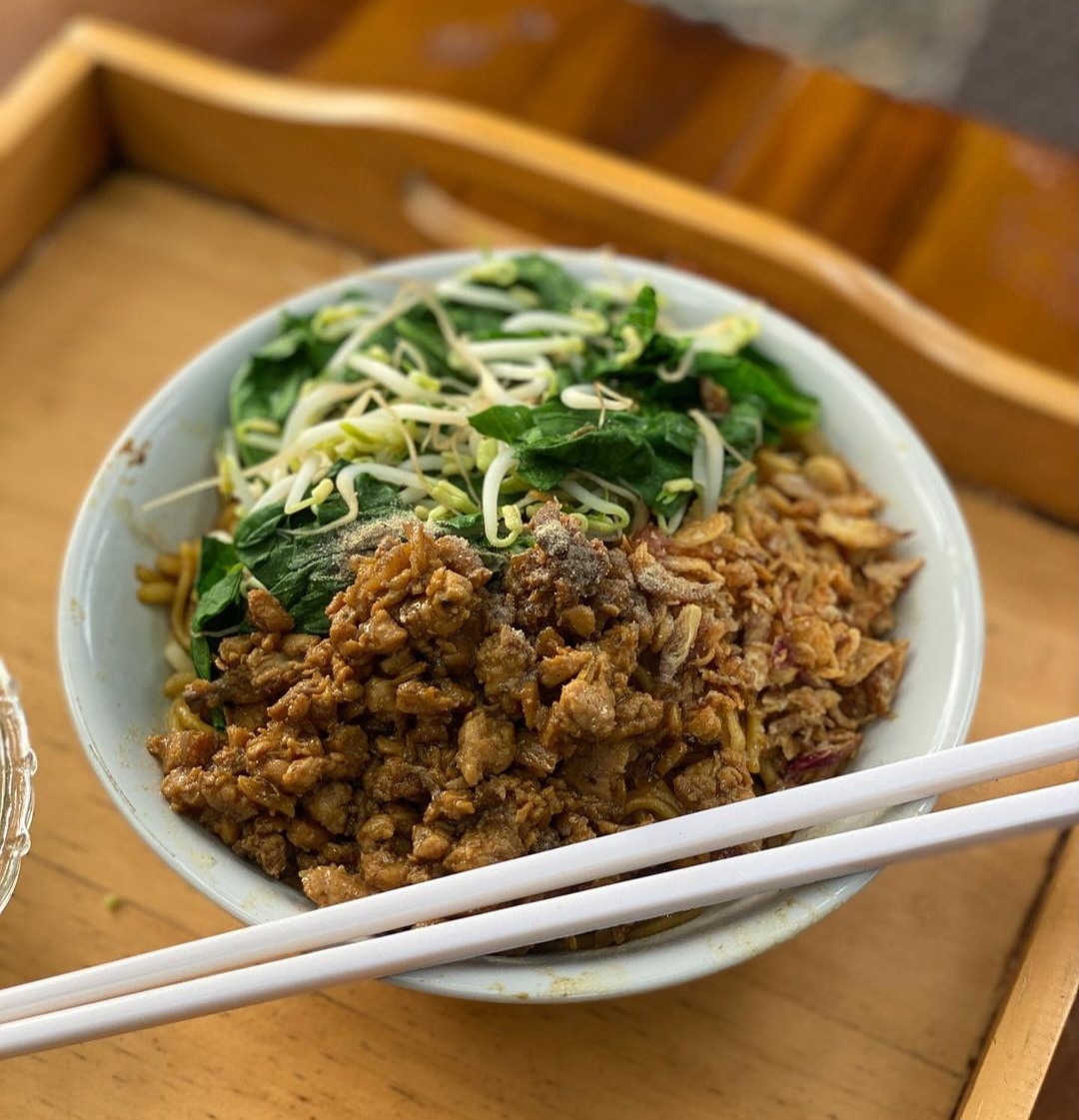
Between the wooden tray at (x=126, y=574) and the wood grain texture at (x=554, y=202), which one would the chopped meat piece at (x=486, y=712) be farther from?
the wood grain texture at (x=554, y=202)

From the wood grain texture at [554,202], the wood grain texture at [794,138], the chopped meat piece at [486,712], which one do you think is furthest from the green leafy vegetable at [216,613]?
the wood grain texture at [794,138]

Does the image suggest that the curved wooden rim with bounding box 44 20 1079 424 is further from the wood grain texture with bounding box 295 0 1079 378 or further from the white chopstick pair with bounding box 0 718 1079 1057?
the white chopstick pair with bounding box 0 718 1079 1057

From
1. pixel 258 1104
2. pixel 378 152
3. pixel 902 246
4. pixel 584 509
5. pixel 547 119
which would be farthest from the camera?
pixel 547 119

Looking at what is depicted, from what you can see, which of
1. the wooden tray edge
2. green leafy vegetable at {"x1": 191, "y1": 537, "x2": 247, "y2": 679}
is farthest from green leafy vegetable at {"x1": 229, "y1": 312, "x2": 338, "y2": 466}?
the wooden tray edge

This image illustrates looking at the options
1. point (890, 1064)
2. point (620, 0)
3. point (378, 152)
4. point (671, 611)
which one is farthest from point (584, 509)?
point (620, 0)

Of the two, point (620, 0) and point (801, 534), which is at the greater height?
point (620, 0)

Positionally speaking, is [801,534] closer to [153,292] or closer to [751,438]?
[751,438]
